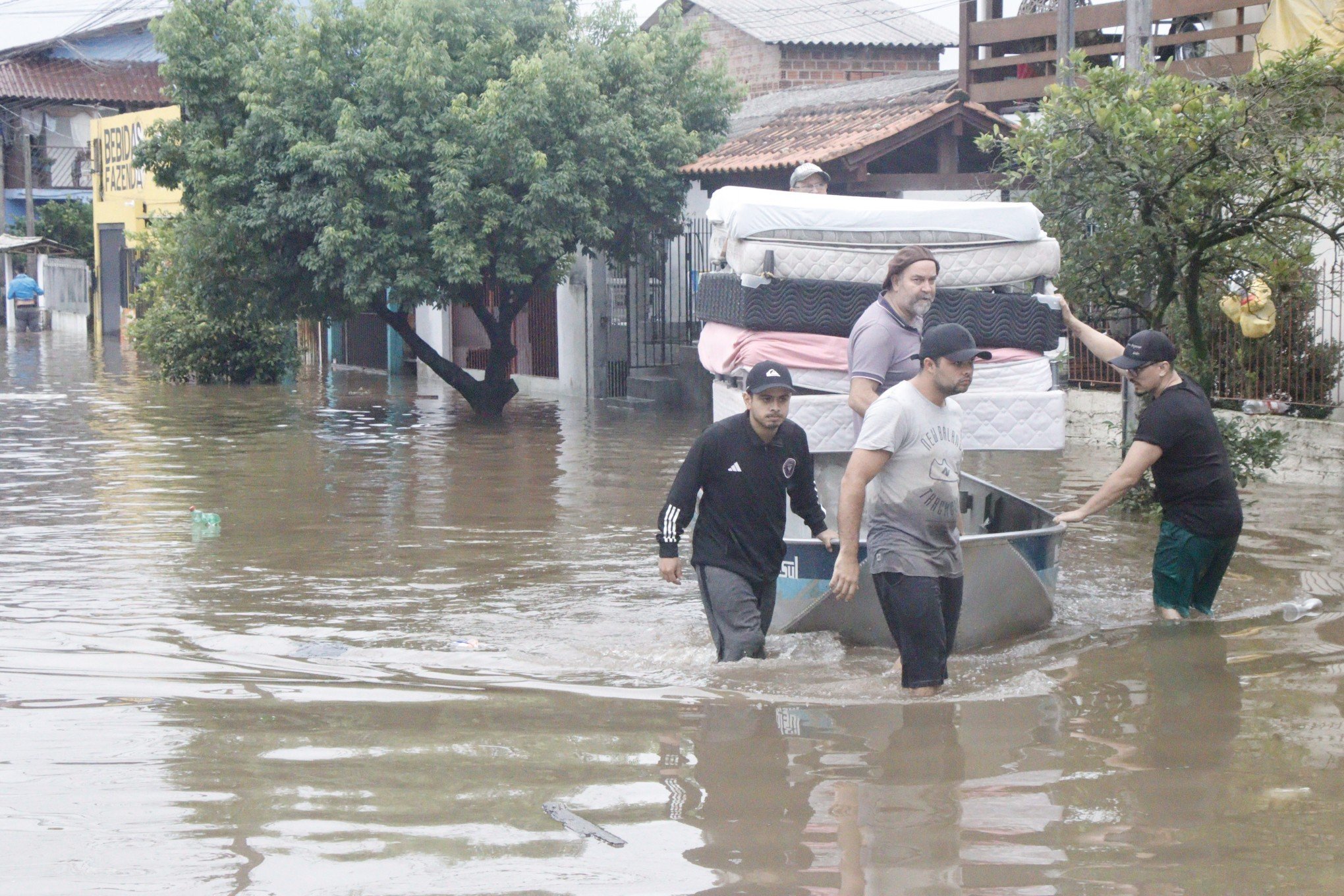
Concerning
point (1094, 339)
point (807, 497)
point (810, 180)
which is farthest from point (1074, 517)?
point (810, 180)

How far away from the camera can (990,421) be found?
8.27 m

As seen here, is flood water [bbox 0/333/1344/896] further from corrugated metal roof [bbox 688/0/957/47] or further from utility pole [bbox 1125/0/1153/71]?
corrugated metal roof [bbox 688/0/957/47]

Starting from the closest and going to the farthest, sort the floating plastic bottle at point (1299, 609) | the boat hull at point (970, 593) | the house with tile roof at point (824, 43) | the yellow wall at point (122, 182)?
1. the boat hull at point (970, 593)
2. the floating plastic bottle at point (1299, 609)
3. the house with tile roof at point (824, 43)
4. the yellow wall at point (122, 182)

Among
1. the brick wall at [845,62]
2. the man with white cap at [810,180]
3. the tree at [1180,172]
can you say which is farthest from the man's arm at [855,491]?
the brick wall at [845,62]

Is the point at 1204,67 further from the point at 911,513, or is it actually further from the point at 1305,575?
the point at 911,513

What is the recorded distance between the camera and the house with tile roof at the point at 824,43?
32.5 meters

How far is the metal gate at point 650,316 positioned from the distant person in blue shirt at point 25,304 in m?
28.4

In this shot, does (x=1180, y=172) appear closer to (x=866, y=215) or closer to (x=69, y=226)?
(x=866, y=215)

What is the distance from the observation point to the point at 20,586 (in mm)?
9445

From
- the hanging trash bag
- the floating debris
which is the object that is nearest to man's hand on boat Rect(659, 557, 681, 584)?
the floating debris

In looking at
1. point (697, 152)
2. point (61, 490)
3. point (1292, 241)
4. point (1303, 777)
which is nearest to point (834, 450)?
point (1303, 777)

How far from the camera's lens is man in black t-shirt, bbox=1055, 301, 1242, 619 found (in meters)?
7.85

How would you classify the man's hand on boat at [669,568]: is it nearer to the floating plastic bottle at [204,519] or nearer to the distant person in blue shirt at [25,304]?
the floating plastic bottle at [204,519]

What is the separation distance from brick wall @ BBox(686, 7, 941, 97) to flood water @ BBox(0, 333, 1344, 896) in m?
22.1
